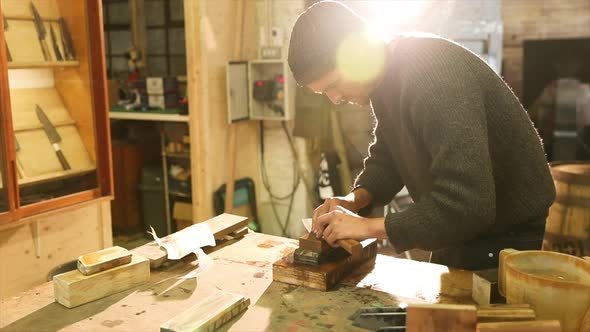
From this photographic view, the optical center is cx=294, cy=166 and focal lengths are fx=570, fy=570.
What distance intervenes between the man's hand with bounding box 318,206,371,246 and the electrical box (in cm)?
259

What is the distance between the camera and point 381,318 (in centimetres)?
129

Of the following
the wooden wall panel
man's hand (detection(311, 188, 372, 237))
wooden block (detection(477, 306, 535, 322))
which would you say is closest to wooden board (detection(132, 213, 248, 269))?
man's hand (detection(311, 188, 372, 237))

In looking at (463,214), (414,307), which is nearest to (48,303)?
(414,307)

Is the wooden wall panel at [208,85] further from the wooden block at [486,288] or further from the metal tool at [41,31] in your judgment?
the wooden block at [486,288]

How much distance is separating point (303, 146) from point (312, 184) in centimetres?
30

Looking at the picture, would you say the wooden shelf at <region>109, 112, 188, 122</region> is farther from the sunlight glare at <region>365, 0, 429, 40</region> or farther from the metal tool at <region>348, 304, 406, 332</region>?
the metal tool at <region>348, 304, 406, 332</region>

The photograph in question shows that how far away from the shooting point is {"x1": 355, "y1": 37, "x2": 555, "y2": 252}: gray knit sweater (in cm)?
138

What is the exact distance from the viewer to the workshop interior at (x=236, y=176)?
1.34 meters

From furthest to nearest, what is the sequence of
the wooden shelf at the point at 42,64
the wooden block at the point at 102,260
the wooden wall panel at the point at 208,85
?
the wooden wall panel at the point at 208,85 → the wooden shelf at the point at 42,64 → the wooden block at the point at 102,260

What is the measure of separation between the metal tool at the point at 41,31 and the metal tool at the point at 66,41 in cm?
10

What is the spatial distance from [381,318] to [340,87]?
2.27 feet

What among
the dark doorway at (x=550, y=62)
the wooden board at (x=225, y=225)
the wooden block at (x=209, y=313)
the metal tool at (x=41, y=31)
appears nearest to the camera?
the wooden block at (x=209, y=313)

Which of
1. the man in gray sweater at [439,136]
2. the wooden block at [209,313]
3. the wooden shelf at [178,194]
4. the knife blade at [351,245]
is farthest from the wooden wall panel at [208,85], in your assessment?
the wooden block at [209,313]

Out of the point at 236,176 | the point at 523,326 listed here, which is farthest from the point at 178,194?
the point at 523,326
